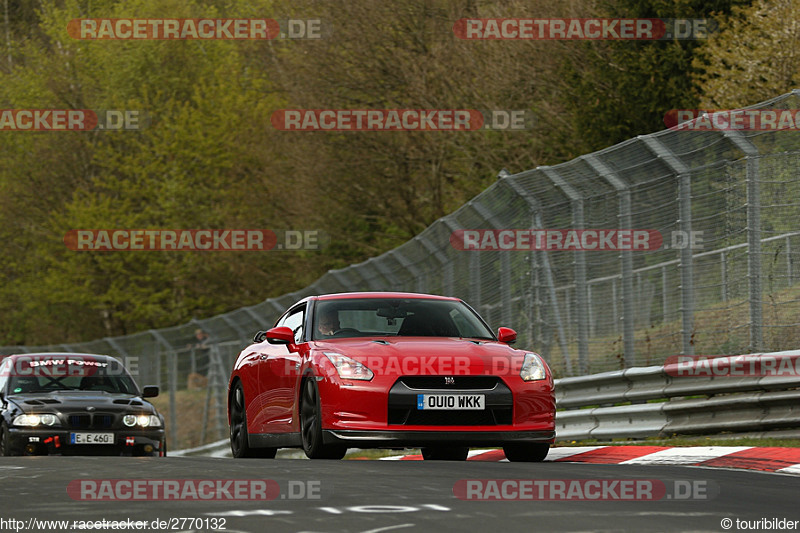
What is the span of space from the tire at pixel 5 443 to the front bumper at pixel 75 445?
2cm

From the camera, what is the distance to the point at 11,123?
58.1 m

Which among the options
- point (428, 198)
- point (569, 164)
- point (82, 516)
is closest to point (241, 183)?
point (428, 198)

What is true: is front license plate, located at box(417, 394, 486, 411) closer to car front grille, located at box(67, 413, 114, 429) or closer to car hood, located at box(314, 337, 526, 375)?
car hood, located at box(314, 337, 526, 375)

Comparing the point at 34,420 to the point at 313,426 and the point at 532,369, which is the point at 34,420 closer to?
the point at 313,426

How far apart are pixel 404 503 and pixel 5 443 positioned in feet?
27.9

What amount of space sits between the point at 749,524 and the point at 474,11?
31.5 metres

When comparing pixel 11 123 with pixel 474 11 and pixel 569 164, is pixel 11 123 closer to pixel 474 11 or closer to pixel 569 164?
pixel 474 11

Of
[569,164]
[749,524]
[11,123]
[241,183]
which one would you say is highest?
[11,123]

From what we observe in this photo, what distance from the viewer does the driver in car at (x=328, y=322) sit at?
1193cm

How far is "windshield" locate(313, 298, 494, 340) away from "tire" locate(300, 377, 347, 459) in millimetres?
582
